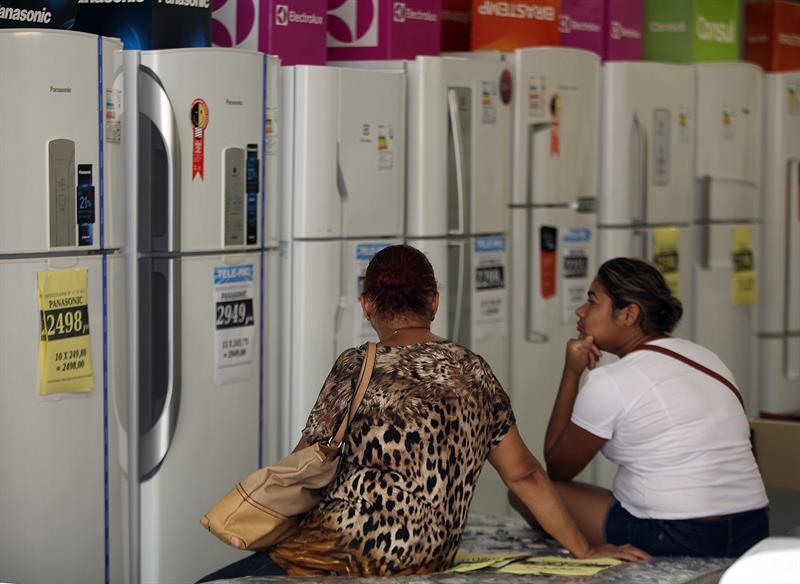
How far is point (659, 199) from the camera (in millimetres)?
6488

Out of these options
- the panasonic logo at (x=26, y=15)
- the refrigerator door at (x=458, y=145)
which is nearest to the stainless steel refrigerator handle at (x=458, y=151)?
the refrigerator door at (x=458, y=145)

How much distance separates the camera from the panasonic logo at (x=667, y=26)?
22.5 feet

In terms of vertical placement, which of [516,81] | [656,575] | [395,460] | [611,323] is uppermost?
[516,81]

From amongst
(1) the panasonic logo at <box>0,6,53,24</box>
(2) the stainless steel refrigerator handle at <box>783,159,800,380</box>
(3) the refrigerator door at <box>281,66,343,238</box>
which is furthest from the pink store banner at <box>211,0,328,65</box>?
(2) the stainless steel refrigerator handle at <box>783,159,800,380</box>

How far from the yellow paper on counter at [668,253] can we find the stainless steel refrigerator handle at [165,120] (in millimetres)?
2908

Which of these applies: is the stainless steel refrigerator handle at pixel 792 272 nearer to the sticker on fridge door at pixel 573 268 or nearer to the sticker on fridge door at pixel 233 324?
the sticker on fridge door at pixel 573 268

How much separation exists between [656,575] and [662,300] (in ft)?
2.78

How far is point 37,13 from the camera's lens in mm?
3893

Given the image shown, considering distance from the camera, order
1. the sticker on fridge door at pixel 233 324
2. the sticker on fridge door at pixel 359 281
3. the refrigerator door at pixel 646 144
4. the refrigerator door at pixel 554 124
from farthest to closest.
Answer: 1. the refrigerator door at pixel 646 144
2. the refrigerator door at pixel 554 124
3. the sticker on fridge door at pixel 359 281
4. the sticker on fridge door at pixel 233 324

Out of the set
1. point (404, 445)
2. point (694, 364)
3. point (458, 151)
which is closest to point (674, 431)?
point (694, 364)

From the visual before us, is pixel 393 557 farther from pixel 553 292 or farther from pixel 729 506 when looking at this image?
pixel 553 292

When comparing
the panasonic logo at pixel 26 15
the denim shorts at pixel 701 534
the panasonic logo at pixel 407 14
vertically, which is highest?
the panasonic logo at pixel 407 14

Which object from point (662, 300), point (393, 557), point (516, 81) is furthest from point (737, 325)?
point (393, 557)

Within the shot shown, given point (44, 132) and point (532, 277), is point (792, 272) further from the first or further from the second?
point (44, 132)
